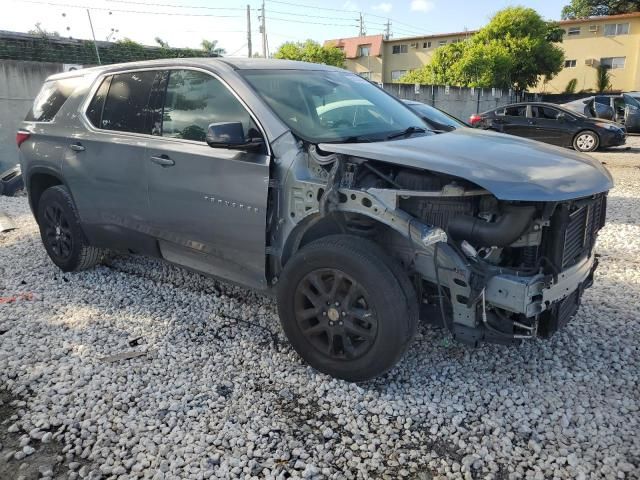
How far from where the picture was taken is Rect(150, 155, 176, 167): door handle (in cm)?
378

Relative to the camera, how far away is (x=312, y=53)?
42.4m

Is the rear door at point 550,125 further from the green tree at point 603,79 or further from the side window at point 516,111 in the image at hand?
the green tree at point 603,79

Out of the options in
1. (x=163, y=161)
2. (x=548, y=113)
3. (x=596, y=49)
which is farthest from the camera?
(x=596, y=49)

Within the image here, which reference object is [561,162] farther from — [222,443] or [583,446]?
[222,443]

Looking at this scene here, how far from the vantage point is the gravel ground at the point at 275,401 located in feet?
8.25

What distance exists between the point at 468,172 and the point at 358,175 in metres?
0.69

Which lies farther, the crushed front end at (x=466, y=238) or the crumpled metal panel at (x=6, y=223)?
the crumpled metal panel at (x=6, y=223)

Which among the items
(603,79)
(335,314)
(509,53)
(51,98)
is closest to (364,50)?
(509,53)

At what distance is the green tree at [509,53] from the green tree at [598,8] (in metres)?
20.3

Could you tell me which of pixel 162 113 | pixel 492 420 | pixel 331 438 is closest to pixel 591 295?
pixel 492 420

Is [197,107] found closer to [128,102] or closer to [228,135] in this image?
[228,135]

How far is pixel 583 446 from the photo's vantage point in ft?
8.55

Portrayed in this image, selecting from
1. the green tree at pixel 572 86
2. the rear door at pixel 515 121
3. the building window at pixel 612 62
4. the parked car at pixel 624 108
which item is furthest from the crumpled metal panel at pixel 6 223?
the building window at pixel 612 62

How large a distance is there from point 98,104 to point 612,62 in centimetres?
4770
